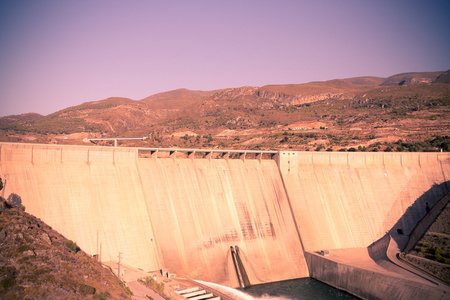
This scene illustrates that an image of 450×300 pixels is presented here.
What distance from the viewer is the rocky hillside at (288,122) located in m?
79.1

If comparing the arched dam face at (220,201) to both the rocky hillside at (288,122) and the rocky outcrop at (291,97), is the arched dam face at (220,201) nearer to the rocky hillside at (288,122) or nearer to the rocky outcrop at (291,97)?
the rocky hillside at (288,122)

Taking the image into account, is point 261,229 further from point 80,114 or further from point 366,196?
point 80,114

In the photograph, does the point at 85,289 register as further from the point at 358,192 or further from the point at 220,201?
the point at 358,192

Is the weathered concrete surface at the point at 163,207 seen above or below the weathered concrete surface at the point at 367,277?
above

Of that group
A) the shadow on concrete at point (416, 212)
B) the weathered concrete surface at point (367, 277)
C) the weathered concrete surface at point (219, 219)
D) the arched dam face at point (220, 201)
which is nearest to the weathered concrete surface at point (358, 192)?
the shadow on concrete at point (416, 212)

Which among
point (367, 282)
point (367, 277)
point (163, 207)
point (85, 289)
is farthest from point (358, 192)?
point (85, 289)

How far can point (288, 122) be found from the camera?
10650 centimetres

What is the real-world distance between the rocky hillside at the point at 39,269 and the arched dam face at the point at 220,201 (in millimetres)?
8937

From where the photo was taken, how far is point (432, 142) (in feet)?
229

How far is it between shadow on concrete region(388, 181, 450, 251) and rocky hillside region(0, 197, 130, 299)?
31282 mm

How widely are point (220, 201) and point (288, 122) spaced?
69.2 m

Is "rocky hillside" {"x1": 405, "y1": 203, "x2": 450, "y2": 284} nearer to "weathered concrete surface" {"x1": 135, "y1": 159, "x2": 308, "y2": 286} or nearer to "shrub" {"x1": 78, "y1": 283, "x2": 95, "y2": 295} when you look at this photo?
"weathered concrete surface" {"x1": 135, "y1": 159, "x2": 308, "y2": 286}

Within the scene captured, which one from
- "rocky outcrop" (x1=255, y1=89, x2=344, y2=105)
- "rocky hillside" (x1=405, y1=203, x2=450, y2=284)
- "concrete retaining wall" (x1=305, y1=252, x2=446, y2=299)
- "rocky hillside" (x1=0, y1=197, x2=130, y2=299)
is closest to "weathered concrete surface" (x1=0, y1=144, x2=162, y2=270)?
"rocky hillside" (x1=0, y1=197, x2=130, y2=299)

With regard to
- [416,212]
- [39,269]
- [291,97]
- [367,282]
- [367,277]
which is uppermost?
[291,97]
